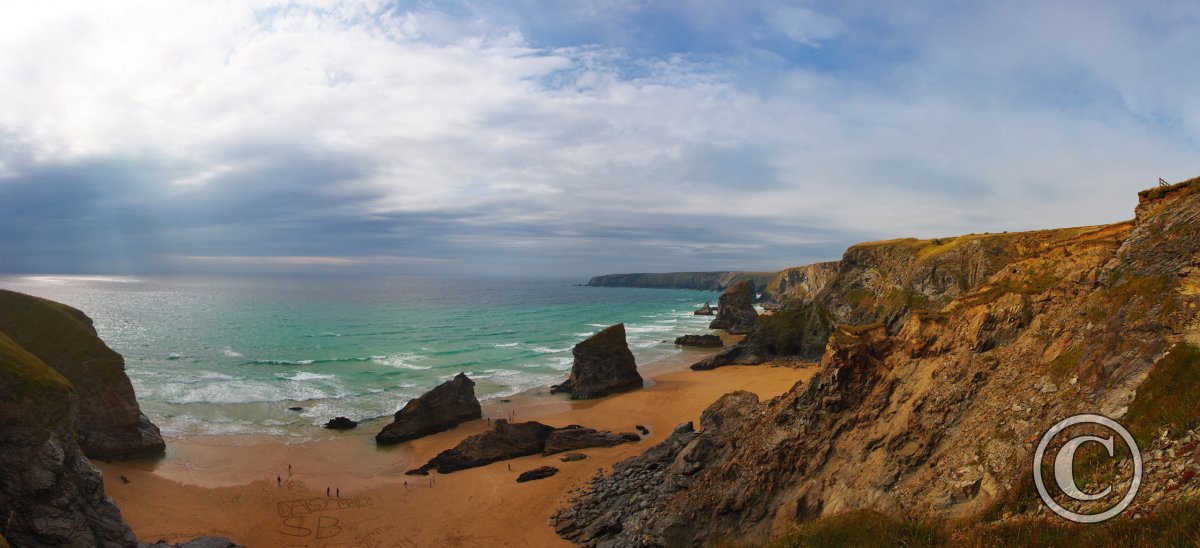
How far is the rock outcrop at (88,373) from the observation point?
2594cm

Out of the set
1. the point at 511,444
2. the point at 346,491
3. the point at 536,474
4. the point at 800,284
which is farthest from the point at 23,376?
the point at 800,284

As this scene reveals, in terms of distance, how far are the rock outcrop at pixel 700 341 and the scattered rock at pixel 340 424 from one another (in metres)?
44.4

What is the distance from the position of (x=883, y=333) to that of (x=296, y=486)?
26.8 metres

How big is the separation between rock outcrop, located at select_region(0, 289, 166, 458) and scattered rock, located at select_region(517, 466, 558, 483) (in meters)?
20.8

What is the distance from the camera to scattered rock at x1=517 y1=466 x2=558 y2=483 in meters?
24.4

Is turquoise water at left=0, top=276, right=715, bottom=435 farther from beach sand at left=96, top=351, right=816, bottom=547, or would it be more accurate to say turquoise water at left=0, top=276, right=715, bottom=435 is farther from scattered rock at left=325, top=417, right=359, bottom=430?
beach sand at left=96, top=351, right=816, bottom=547

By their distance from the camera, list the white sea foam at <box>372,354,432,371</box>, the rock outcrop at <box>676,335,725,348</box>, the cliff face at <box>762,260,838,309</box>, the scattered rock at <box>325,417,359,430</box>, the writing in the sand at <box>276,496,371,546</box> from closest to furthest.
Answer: the writing in the sand at <box>276,496,371,546</box> < the scattered rock at <box>325,417,359,430</box> < the white sea foam at <box>372,354,432,371</box> < the rock outcrop at <box>676,335,725,348</box> < the cliff face at <box>762,260,838,309</box>

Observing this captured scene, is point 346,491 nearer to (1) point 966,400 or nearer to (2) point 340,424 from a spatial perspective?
(2) point 340,424

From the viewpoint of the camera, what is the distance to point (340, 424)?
3384 cm

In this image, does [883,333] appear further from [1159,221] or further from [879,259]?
[879,259]

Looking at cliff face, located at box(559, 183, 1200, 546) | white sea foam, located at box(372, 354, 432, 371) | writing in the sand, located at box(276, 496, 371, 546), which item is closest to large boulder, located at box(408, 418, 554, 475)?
writing in the sand, located at box(276, 496, 371, 546)

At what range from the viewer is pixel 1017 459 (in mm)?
9344

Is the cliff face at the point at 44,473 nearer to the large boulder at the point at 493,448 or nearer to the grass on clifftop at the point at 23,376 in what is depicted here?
the grass on clifftop at the point at 23,376

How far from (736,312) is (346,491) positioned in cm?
7170
